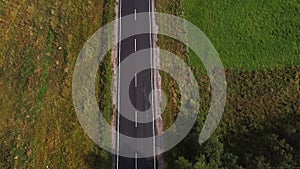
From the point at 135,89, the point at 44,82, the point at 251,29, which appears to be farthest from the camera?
the point at 251,29

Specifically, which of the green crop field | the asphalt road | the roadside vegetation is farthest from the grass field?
the green crop field

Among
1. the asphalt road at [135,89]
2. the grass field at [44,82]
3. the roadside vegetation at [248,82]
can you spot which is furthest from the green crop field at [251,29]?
the grass field at [44,82]

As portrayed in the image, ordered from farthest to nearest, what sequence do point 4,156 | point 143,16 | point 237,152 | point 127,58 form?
A: point 143,16
point 127,58
point 237,152
point 4,156

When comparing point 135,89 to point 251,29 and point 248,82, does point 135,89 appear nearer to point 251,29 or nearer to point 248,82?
point 248,82

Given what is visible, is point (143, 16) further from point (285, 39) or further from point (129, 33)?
point (285, 39)

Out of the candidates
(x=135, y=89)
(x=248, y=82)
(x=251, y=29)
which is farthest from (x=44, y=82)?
(x=251, y=29)

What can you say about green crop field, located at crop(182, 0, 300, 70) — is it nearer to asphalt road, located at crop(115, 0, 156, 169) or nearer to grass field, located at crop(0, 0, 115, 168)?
asphalt road, located at crop(115, 0, 156, 169)

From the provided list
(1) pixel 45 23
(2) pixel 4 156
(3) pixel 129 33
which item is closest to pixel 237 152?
(3) pixel 129 33
